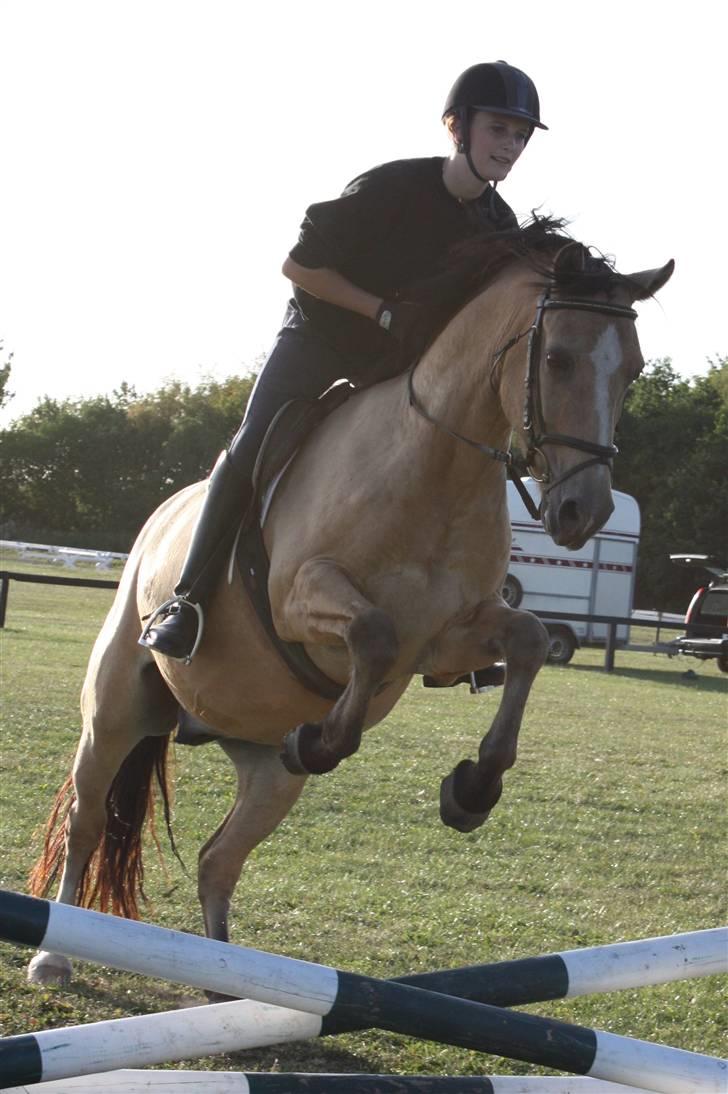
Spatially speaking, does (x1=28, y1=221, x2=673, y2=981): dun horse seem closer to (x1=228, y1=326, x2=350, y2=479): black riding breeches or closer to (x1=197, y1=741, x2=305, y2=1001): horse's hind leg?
(x1=228, y1=326, x2=350, y2=479): black riding breeches

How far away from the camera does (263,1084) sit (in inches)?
114

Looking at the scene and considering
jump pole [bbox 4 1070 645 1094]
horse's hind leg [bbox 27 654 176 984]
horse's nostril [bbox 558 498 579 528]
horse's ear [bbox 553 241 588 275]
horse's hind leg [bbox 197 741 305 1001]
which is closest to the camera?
jump pole [bbox 4 1070 645 1094]

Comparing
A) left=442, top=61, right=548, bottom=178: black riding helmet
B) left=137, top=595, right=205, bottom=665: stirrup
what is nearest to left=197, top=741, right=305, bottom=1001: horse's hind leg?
left=137, top=595, right=205, bottom=665: stirrup

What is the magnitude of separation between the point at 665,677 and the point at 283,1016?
1847 cm

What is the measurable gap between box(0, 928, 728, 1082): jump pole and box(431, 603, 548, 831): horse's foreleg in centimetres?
53

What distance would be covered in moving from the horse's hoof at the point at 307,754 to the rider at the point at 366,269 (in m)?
0.81

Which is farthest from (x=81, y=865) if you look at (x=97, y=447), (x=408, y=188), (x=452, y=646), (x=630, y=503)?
(x=97, y=447)

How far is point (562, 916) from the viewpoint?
6.04m

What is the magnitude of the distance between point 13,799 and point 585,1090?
4.86 metres

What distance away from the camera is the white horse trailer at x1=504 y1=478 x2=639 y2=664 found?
22812 millimetres

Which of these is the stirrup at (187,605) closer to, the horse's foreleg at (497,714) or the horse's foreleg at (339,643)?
the horse's foreleg at (339,643)

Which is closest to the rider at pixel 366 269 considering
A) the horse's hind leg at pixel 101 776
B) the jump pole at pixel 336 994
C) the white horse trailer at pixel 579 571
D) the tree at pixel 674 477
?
the horse's hind leg at pixel 101 776

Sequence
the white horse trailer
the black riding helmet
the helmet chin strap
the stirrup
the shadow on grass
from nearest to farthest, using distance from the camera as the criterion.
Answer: the black riding helmet
the helmet chin strap
the stirrup
the shadow on grass
the white horse trailer

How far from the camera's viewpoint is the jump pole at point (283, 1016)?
2.63 m
